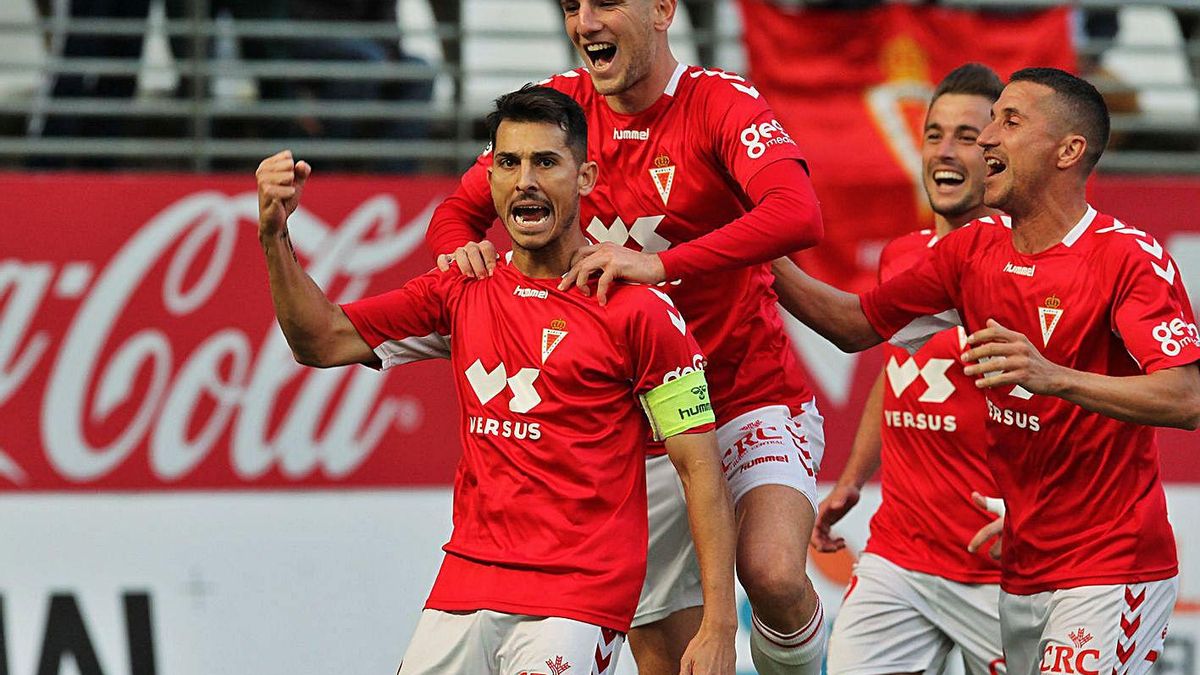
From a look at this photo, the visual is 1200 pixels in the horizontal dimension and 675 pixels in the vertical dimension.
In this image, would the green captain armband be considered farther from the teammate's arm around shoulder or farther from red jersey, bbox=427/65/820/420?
the teammate's arm around shoulder

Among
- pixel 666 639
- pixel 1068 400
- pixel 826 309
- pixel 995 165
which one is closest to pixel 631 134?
pixel 826 309

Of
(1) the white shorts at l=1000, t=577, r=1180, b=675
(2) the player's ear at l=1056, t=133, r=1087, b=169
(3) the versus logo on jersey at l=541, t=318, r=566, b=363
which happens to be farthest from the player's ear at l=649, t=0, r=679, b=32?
(1) the white shorts at l=1000, t=577, r=1180, b=675

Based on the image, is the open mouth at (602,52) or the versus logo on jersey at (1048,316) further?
the open mouth at (602,52)

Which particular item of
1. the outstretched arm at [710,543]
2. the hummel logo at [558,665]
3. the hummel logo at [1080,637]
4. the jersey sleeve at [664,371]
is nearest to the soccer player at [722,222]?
the jersey sleeve at [664,371]

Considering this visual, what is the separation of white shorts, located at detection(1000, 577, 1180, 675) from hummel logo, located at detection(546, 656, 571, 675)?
1.57 metres

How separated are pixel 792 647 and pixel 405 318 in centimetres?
171

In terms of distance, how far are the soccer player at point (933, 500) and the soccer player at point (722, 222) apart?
64cm

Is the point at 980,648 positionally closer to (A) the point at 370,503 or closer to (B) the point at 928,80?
(A) the point at 370,503

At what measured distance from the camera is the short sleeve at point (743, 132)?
18.0 ft

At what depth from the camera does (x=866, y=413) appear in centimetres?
706

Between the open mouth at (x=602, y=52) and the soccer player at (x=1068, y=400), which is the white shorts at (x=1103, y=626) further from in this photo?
the open mouth at (x=602, y=52)

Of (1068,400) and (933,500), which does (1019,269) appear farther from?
(933,500)

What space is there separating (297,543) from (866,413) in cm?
331

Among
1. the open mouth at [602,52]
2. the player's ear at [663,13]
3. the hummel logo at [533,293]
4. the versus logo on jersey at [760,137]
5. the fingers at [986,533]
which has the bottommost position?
the fingers at [986,533]
